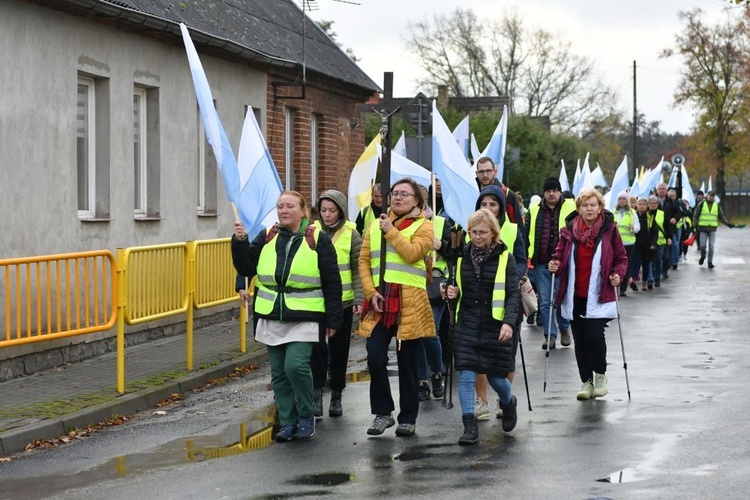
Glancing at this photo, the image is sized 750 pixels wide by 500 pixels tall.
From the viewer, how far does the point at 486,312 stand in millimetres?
8969

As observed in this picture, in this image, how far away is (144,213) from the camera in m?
16.2

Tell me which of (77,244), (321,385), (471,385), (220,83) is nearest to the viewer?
(471,385)

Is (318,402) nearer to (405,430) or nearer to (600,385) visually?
(405,430)

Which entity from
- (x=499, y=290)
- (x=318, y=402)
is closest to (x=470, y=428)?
(x=499, y=290)

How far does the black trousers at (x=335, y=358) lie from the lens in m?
9.91

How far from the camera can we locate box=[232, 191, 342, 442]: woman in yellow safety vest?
9.02 meters

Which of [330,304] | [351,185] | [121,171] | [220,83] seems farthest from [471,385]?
[220,83]

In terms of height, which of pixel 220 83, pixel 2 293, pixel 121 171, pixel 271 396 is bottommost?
pixel 271 396

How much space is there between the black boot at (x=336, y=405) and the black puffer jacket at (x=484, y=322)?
1413 millimetres

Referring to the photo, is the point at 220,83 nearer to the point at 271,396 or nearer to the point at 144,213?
the point at 144,213

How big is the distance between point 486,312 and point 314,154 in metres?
14.5

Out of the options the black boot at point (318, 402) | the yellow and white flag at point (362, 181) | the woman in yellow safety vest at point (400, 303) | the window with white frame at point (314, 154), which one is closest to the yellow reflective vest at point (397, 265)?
the woman in yellow safety vest at point (400, 303)

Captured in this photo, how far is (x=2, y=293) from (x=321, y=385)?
9.51 feet

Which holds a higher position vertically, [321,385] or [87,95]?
[87,95]
